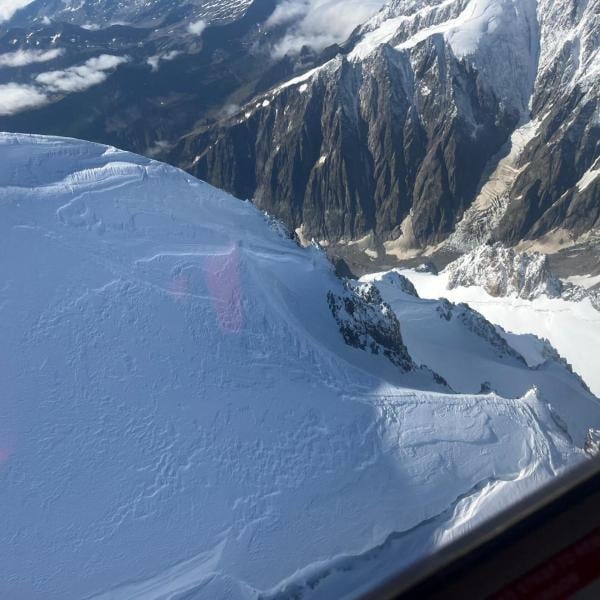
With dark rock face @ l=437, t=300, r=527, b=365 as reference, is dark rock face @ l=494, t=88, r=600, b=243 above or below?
below

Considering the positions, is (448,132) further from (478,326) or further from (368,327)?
(368,327)

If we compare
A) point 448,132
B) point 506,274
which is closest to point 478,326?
point 506,274

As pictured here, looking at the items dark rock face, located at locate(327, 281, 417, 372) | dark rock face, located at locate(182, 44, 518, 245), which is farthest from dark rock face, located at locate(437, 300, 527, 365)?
dark rock face, located at locate(182, 44, 518, 245)

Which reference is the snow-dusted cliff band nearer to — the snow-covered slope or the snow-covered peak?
the snow-covered peak

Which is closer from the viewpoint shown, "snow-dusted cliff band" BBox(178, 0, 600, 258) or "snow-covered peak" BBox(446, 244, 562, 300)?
"snow-covered peak" BBox(446, 244, 562, 300)

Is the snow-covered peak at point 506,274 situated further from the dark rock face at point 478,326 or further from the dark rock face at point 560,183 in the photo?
the dark rock face at point 560,183

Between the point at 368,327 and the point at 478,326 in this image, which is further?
the point at 478,326

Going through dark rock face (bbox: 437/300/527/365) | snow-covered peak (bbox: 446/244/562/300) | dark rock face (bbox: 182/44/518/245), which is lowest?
dark rock face (bbox: 182/44/518/245)
